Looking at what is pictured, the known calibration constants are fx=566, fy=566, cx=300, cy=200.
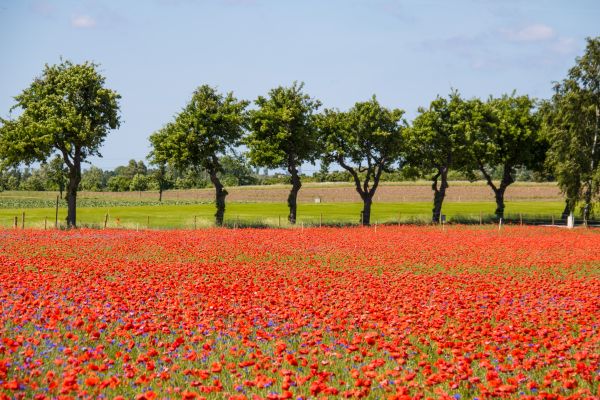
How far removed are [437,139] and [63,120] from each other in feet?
122

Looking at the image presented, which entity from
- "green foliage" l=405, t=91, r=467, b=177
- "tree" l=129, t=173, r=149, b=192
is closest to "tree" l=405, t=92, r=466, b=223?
"green foliage" l=405, t=91, r=467, b=177

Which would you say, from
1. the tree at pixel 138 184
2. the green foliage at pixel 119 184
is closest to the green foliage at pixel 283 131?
the tree at pixel 138 184

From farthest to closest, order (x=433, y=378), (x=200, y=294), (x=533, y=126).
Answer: (x=533, y=126)
(x=200, y=294)
(x=433, y=378)

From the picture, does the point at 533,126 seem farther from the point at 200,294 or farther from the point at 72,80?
the point at 200,294

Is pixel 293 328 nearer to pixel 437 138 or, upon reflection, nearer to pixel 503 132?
pixel 437 138

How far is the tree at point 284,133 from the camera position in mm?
54094

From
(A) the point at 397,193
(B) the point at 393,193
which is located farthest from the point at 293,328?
(B) the point at 393,193

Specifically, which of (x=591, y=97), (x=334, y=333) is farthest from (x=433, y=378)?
(x=591, y=97)

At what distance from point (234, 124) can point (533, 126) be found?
35298 millimetres

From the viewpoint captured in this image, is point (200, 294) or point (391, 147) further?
point (391, 147)

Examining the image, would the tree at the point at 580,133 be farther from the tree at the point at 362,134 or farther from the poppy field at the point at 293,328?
the poppy field at the point at 293,328

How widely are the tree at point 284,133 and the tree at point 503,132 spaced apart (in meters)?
17.0

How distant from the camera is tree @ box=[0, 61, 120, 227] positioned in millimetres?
45625

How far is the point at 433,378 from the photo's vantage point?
6.78 metres
